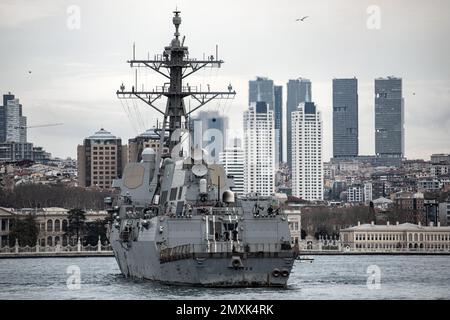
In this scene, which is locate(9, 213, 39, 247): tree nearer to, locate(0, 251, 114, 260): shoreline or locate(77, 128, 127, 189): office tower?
locate(0, 251, 114, 260): shoreline

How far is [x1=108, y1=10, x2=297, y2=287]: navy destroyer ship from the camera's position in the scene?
143ft

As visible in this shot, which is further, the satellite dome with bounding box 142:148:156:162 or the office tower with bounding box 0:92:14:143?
the office tower with bounding box 0:92:14:143

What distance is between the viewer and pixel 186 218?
150 ft

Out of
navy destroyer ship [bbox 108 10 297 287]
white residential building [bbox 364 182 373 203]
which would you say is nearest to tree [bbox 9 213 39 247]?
navy destroyer ship [bbox 108 10 297 287]

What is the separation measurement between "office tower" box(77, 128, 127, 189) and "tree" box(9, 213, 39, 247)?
43.6 metres

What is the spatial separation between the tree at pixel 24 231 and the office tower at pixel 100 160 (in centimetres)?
4361

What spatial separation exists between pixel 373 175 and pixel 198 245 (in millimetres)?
156552

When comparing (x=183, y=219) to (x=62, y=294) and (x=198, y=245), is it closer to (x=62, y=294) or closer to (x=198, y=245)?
(x=198, y=245)

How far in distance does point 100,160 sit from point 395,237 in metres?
43.4

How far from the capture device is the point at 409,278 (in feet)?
189

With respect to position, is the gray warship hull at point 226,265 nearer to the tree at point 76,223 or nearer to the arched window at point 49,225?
the tree at point 76,223

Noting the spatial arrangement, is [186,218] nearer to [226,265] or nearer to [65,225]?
[226,265]

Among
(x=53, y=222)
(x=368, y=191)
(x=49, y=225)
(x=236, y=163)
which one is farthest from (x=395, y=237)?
(x=368, y=191)
